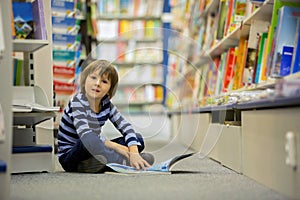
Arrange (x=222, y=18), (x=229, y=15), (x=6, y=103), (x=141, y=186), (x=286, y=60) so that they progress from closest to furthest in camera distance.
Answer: (x=6, y=103), (x=141, y=186), (x=286, y=60), (x=229, y=15), (x=222, y=18)

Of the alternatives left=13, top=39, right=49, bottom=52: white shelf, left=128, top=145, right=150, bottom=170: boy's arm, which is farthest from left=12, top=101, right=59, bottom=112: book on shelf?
left=128, top=145, right=150, bottom=170: boy's arm

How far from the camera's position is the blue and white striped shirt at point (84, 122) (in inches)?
80.7

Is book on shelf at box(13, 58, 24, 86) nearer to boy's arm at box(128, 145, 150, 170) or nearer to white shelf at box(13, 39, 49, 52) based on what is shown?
white shelf at box(13, 39, 49, 52)

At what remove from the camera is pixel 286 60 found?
173 cm

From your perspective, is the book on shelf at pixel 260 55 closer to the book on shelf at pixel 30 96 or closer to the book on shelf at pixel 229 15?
the book on shelf at pixel 229 15

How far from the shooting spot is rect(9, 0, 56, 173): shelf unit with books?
201cm

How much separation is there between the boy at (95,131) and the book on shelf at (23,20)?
0.91ft

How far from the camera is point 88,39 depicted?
4207 mm

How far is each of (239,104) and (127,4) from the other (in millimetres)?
4825

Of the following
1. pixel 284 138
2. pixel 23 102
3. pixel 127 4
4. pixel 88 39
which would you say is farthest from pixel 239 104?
pixel 127 4

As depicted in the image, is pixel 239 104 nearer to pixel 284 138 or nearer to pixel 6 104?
pixel 284 138

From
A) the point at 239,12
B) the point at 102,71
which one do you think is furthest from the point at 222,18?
the point at 102,71

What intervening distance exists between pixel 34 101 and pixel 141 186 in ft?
2.49

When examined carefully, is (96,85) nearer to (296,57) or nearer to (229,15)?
(296,57)
